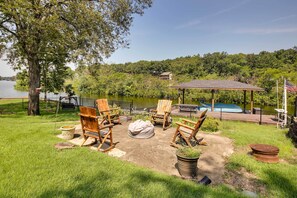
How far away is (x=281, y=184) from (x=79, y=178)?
133 inches

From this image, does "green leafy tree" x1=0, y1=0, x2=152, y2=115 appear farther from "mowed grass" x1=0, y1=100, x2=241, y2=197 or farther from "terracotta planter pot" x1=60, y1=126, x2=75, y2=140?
"mowed grass" x1=0, y1=100, x2=241, y2=197

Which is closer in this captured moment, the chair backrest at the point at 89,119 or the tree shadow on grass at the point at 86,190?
the tree shadow on grass at the point at 86,190

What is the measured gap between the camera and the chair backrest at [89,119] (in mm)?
4418

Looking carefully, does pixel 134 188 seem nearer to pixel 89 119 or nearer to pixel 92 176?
pixel 92 176

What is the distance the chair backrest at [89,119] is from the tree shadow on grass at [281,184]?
3.61 meters

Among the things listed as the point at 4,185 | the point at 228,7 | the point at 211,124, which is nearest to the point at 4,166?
the point at 4,185

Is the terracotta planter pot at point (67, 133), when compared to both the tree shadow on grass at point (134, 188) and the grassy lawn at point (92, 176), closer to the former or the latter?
the grassy lawn at point (92, 176)

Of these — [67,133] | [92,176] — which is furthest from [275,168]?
[67,133]

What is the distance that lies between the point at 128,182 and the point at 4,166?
2.11 metres

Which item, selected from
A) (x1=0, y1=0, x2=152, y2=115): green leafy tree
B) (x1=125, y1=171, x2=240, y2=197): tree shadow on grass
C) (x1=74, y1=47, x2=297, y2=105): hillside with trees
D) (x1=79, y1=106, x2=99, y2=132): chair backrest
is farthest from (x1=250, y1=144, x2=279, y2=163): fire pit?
(x1=74, y1=47, x2=297, y2=105): hillside with trees

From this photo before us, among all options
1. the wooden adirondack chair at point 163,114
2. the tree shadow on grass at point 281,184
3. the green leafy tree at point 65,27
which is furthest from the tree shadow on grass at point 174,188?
the green leafy tree at point 65,27

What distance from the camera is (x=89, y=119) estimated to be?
4578 millimetres

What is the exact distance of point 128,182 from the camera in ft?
9.71

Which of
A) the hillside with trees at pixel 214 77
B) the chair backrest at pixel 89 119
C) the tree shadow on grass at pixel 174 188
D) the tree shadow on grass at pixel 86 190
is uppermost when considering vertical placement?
the hillside with trees at pixel 214 77
